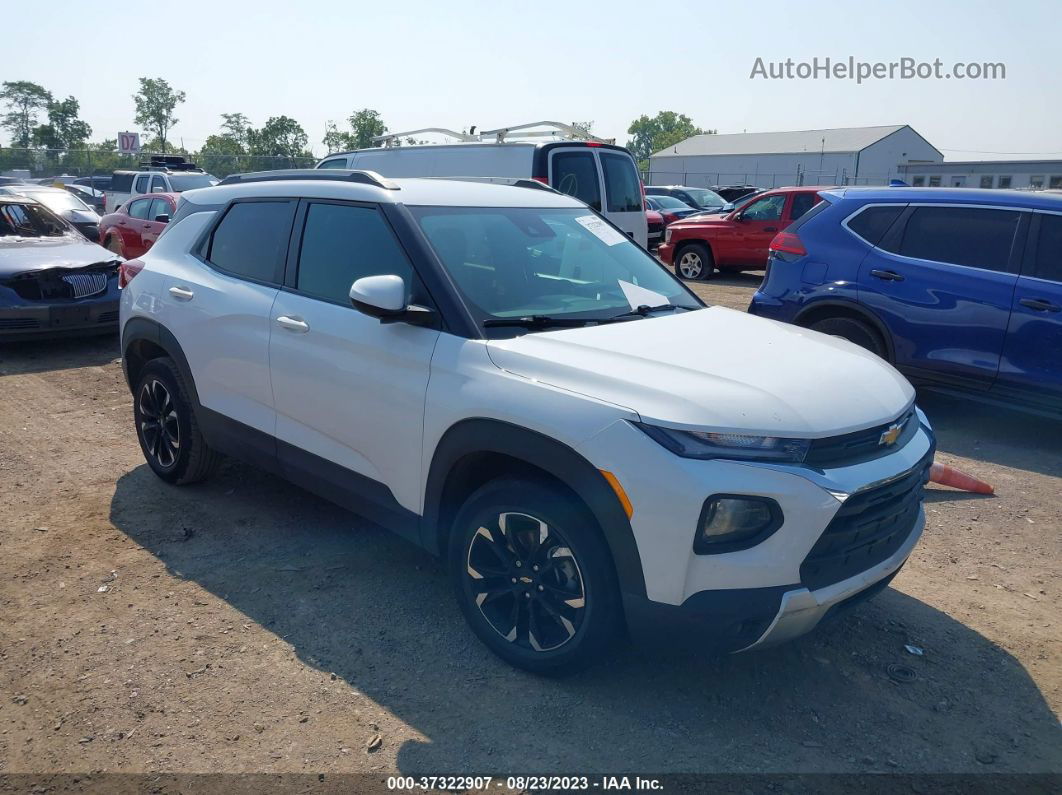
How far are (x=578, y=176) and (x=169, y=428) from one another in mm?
7107

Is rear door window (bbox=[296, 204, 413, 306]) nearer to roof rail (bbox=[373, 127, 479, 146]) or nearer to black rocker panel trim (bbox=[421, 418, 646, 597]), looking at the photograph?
black rocker panel trim (bbox=[421, 418, 646, 597])

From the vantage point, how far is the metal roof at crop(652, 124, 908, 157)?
2653 inches

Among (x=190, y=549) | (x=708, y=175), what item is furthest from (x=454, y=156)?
(x=708, y=175)

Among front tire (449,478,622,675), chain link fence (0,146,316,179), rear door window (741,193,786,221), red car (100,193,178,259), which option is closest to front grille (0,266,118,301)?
red car (100,193,178,259)

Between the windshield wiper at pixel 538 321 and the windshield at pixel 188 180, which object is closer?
the windshield wiper at pixel 538 321

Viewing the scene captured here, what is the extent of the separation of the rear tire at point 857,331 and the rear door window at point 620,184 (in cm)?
456

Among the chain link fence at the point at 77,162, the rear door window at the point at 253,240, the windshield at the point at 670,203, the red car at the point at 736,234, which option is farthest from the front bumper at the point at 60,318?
the chain link fence at the point at 77,162

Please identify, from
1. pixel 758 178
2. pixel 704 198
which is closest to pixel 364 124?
pixel 758 178

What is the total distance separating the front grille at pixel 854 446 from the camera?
2.91 meters

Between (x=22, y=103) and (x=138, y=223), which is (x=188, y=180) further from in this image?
(x=22, y=103)

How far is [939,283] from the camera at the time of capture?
21.8 ft

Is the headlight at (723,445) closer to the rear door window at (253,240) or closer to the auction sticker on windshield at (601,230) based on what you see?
the auction sticker on windshield at (601,230)

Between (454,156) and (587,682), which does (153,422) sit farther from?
(454,156)

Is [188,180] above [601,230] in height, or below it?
above
